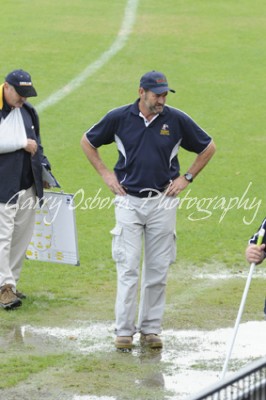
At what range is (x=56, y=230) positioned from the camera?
11.1 metres

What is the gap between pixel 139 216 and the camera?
962 cm

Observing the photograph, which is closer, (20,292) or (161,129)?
(161,129)

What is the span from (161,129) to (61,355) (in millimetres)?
1926

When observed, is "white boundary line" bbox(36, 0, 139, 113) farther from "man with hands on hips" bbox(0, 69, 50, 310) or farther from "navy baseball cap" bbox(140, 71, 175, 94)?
"navy baseball cap" bbox(140, 71, 175, 94)

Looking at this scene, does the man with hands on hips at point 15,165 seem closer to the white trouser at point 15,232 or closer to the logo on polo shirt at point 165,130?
the white trouser at point 15,232

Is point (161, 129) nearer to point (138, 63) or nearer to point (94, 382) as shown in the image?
point (94, 382)

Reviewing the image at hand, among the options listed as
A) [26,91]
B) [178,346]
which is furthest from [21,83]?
[178,346]

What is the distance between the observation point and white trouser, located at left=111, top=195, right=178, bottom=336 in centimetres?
957

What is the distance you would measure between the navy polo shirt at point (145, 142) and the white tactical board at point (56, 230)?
55.7 inches

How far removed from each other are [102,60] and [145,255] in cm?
1166

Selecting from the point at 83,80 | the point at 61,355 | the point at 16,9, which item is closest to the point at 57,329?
the point at 61,355

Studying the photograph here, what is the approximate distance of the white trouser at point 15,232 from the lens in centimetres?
1057

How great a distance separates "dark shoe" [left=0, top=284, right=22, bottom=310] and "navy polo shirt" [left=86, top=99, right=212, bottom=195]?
1.61m

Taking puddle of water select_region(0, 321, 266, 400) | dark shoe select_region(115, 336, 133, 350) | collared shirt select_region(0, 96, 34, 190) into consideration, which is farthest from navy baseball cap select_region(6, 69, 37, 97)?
dark shoe select_region(115, 336, 133, 350)
